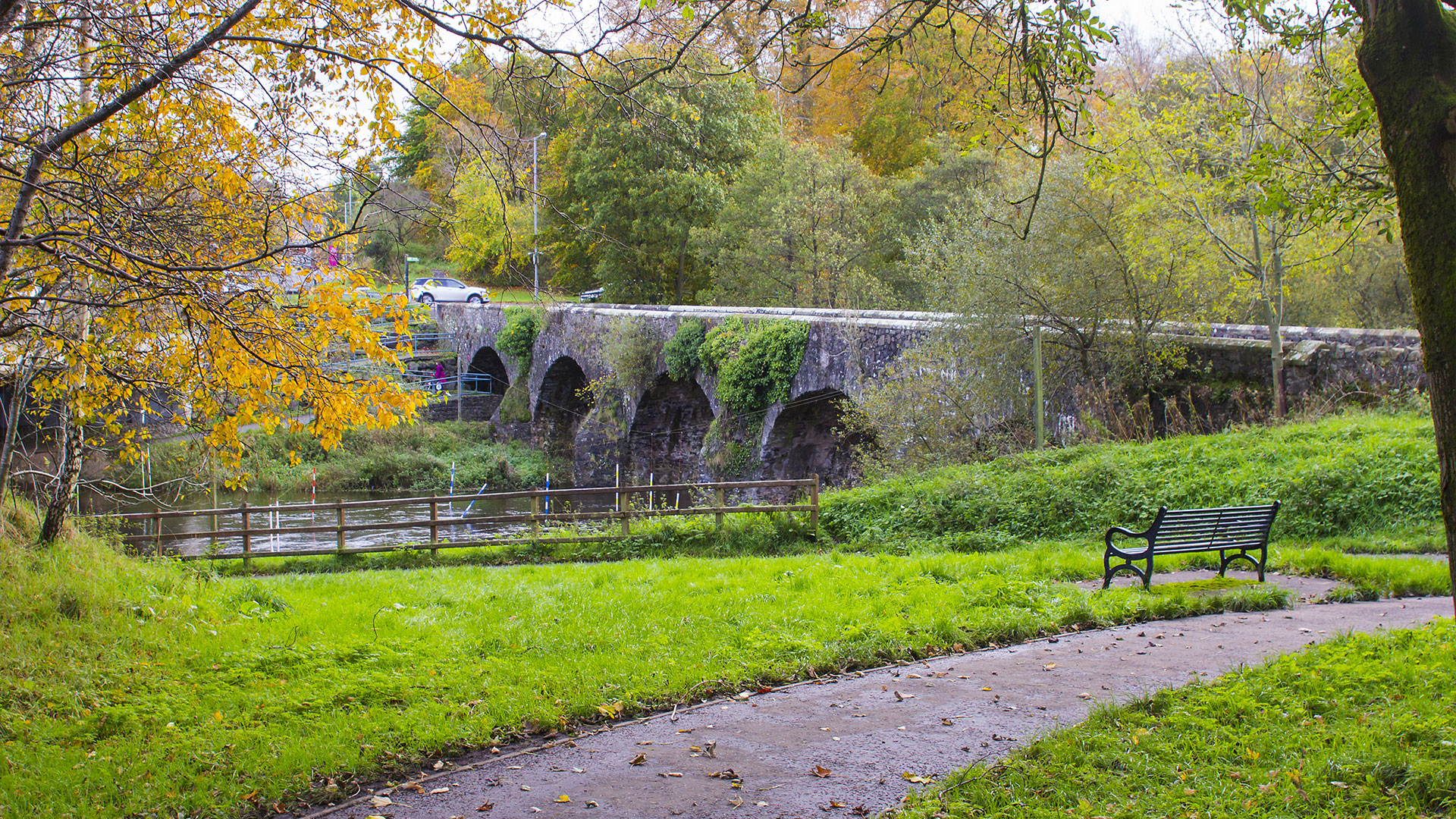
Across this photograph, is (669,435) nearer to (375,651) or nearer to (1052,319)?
(1052,319)

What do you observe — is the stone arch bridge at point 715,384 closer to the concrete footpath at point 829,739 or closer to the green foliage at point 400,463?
the green foliage at point 400,463

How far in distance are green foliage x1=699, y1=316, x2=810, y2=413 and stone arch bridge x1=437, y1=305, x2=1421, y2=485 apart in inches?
10.6

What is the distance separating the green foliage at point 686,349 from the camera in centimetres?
2291

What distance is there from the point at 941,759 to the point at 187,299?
4009 millimetres

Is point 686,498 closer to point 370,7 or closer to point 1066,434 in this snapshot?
point 1066,434

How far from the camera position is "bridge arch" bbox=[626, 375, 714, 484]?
2647cm

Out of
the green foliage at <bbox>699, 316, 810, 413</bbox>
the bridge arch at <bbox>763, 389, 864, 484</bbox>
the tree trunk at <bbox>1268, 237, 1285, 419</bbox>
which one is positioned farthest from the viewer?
the bridge arch at <bbox>763, 389, 864, 484</bbox>

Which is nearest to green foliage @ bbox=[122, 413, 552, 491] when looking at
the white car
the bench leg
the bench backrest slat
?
the white car

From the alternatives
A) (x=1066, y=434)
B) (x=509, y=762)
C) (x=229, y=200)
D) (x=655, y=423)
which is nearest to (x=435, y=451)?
(x=655, y=423)

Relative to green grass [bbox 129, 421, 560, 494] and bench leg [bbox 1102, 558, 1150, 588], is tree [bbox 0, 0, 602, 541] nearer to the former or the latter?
bench leg [bbox 1102, 558, 1150, 588]

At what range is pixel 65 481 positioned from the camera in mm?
7480

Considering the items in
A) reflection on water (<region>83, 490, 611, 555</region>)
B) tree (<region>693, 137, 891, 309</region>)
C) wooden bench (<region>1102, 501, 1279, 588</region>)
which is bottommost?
reflection on water (<region>83, 490, 611, 555</region>)

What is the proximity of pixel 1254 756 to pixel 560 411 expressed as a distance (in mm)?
31956

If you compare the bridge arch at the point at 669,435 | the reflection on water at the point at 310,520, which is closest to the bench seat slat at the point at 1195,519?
the reflection on water at the point at 310,520
